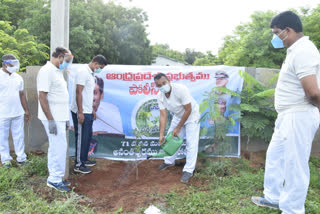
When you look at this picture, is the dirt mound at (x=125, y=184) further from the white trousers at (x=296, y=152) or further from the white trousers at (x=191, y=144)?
the white trousers at (x=296, y=152)

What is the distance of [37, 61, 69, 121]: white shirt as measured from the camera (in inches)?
140

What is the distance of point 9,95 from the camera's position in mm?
4688

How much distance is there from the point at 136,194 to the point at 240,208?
1421 mm

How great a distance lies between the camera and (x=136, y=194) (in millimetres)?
3736

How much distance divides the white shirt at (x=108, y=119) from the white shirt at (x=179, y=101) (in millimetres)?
1192

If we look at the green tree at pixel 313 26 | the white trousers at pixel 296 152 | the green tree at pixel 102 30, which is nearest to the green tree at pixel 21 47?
the white trousers at pixel 296 152

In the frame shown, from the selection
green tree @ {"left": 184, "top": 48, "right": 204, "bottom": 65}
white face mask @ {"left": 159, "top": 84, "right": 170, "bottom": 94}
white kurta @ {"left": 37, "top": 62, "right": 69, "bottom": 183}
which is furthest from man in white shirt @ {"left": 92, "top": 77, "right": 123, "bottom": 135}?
green tree @ {"left": 184, "top": 48, "right": 204, "bottom": 65}

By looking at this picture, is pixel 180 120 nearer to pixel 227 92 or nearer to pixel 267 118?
pixel 227 92

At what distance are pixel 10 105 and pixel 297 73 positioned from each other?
4569 mm

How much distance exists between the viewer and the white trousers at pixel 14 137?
4.68 meters

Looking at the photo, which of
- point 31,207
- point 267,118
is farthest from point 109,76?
point 267,118

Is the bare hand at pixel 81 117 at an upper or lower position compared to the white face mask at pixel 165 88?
lower

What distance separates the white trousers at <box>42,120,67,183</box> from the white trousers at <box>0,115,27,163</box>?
1.42 m

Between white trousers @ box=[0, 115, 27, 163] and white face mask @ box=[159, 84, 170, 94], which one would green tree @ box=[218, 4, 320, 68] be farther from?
white trousers @ box=[0, 115, 27, 163]
